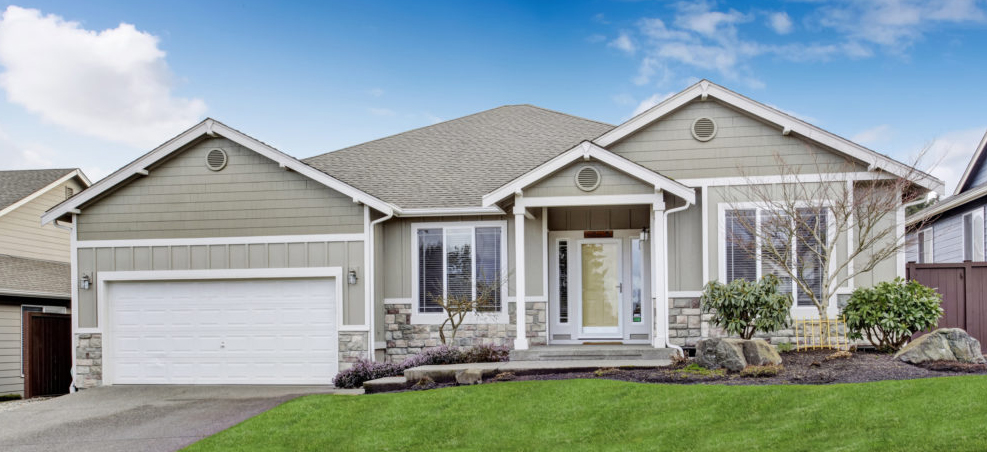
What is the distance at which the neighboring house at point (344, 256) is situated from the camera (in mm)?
13648

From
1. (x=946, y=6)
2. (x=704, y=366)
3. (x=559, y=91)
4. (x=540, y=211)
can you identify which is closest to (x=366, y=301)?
(x=540, y=211)

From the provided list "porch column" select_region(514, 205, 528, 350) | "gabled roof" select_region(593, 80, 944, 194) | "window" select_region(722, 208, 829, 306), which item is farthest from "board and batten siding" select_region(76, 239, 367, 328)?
"window" select_region(722, 208, 829, 306)

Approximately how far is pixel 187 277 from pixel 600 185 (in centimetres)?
742

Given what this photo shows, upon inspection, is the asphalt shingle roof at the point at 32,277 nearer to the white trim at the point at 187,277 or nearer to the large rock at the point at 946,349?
the white trim at the point at 187,277

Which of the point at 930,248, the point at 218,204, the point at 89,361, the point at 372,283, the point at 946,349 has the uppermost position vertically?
the point at 218,204

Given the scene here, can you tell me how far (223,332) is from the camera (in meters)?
14.5

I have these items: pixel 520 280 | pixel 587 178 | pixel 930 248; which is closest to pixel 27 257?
pixel 520 280

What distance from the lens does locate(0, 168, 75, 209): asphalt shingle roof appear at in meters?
19.9

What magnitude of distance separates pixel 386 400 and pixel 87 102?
14276 millimetres

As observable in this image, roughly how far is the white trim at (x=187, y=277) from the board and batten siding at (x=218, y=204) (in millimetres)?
648

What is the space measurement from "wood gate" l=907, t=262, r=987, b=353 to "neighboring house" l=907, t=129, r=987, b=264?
4.31ft

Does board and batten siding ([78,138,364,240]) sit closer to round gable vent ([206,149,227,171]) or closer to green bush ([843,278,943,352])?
round gable vent ([206,149,227,171])

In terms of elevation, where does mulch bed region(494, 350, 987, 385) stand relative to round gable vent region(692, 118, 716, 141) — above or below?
below

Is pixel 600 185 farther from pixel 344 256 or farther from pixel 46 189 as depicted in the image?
pixel 46 189
